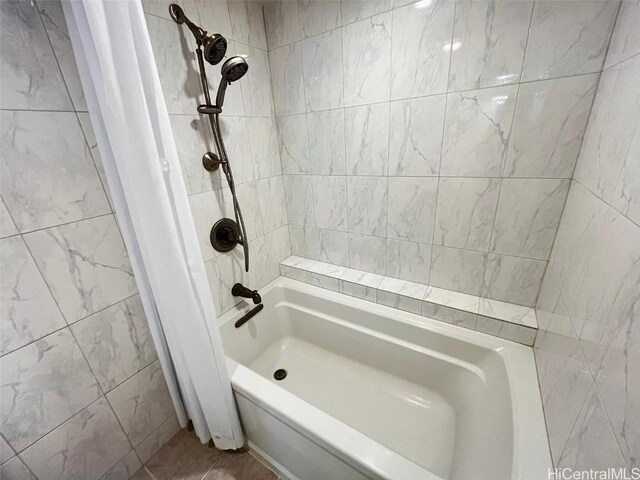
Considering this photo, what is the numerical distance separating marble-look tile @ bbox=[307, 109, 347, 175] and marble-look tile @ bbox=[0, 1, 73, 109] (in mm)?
1022

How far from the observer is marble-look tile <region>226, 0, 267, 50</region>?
1203 mm

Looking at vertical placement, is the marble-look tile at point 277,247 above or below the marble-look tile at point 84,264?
below

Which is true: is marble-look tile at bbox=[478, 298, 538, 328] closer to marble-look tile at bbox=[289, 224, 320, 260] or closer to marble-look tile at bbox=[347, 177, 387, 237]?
marble-look tile at bbox=[347, 177, 387, 237]

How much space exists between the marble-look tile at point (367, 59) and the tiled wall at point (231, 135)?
0.51 metres

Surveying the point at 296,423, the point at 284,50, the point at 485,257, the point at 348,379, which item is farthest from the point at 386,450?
the point at 284,50

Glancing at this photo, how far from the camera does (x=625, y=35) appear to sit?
662 millimetres

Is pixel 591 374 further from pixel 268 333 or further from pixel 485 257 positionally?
pixel 268 333

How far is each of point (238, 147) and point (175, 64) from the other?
16.4 inches

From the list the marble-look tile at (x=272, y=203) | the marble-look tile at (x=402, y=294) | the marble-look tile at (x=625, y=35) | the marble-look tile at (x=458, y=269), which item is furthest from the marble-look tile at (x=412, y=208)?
the marble-look tile at (x=272, y=203)

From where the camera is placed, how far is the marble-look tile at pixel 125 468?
1.04 meters

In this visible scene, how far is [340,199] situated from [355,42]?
763 mm

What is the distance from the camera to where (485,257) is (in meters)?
1.17

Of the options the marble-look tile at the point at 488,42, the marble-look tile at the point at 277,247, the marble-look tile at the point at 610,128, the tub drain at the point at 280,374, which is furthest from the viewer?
the marble-look tile at the point at 277,247

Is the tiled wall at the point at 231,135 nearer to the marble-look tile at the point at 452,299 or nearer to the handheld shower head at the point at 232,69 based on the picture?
the handheld shower head at the point at 232,69
